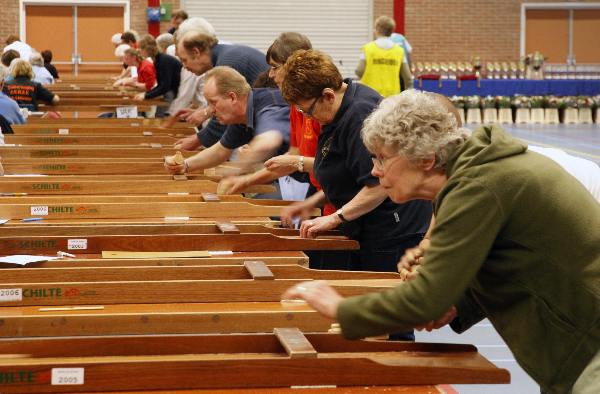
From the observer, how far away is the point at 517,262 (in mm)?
2424

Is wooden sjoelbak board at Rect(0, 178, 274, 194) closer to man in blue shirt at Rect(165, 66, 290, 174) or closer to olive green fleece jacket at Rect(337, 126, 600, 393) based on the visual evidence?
man in blue shirt at Rect(165, 66, 290, 174)

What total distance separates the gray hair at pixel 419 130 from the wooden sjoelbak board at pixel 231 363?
503 mm

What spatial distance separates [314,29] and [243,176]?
683 inches

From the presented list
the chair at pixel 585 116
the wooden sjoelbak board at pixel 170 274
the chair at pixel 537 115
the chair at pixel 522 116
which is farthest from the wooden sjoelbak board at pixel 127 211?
the chair at pixel 585 116

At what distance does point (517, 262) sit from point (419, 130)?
15.9 inches

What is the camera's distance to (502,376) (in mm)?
2549

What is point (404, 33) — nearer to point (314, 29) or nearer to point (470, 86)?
point (314, 29)

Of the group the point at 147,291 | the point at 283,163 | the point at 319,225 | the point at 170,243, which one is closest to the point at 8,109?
the point at 283,163

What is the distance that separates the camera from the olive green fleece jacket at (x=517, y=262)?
91.8 inches

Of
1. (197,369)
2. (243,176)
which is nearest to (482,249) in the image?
(197,369)

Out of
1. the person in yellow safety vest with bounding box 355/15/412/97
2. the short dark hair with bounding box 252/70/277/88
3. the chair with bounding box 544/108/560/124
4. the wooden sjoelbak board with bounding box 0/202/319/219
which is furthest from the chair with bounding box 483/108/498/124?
the wooden sjoelbak board with bounding box 0/202/319/219

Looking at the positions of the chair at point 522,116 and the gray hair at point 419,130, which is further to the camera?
the chair at point 522,116

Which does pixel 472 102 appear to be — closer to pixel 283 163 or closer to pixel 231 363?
pixel 283 163

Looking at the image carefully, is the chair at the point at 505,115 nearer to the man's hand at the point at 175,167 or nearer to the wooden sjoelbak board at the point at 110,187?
the man's hand at the point at 175,167
